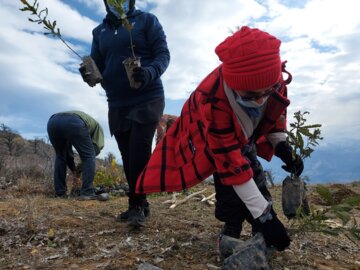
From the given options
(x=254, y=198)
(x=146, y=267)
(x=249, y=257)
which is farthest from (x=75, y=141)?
(x=249, y=257)

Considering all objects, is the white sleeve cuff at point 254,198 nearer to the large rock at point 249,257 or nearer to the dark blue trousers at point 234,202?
the large rock at point 249,257

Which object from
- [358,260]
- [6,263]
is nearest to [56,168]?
[6,263]

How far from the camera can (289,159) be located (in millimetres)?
2736

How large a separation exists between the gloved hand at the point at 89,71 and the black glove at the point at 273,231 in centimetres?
183

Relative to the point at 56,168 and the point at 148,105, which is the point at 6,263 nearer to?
the point at 148,105

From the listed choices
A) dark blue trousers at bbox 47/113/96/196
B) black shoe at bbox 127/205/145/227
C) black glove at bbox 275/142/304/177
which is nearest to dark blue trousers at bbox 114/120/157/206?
black shoe at bbox 127/205/145/227

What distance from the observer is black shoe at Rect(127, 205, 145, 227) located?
308 centimetres

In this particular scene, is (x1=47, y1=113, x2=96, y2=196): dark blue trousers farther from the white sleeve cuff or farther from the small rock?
the white sleeve cuff

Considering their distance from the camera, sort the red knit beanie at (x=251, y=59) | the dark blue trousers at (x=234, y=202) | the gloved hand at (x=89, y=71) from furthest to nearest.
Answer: the gloved hand at (x=89, y=71) < the dark blue trousers at (x=234, y=202) < the red knit beanie at (x=251, y=59)

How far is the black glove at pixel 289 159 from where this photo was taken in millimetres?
2668

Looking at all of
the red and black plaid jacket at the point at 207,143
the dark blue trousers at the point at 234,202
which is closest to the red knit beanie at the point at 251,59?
the red and black plaid jacket at the point at 207,143

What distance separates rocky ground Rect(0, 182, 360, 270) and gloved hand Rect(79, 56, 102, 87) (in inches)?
46.9

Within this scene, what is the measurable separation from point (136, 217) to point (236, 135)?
4.00 ft

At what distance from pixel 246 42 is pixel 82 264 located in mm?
1565
